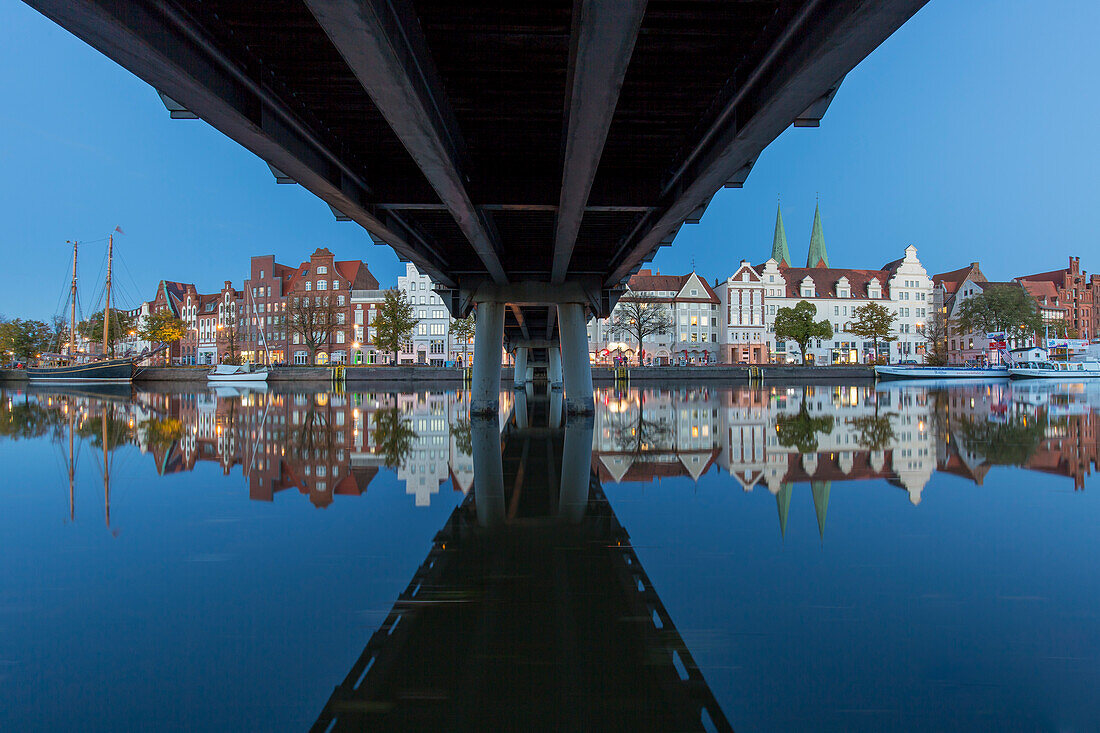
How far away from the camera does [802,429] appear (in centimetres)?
1611

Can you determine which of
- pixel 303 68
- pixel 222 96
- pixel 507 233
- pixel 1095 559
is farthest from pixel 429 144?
pixel 507 233

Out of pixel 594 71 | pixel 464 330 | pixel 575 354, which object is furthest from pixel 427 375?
pixel 594 71

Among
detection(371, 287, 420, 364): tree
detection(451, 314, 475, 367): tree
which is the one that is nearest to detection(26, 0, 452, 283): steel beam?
detection(371, 287, 420, 364): tree

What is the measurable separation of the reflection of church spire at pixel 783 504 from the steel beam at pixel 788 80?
4551mm

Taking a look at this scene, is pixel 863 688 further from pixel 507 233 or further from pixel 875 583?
pixel 507 233

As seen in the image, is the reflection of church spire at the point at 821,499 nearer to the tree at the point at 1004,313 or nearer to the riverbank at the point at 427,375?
the riverbank at the point at 427,375

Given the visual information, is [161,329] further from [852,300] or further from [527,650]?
[852,300]

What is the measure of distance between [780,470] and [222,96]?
9.19m

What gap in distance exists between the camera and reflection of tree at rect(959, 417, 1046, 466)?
36.0 ft

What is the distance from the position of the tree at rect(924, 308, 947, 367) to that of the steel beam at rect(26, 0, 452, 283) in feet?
319

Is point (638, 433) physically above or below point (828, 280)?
below

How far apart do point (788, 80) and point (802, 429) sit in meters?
12.0

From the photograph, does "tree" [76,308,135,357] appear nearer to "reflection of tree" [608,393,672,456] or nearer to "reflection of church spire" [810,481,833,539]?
"reflection of tree" [608,393,672,456]

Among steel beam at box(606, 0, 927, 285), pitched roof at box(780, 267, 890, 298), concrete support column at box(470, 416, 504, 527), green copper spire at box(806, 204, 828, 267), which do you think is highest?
green copper spire at box(806, 204, 828, 267)
